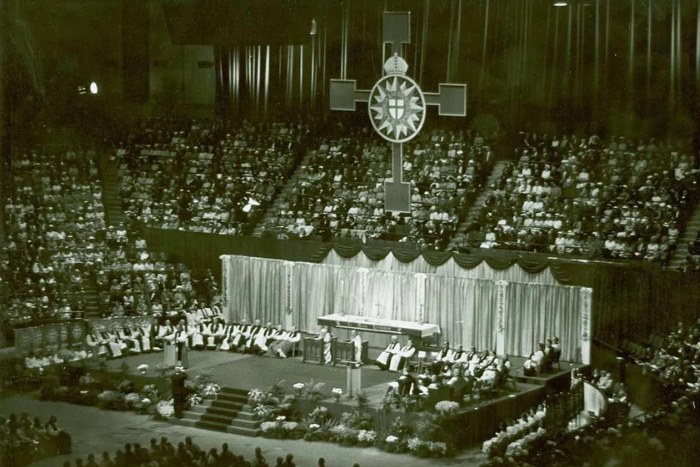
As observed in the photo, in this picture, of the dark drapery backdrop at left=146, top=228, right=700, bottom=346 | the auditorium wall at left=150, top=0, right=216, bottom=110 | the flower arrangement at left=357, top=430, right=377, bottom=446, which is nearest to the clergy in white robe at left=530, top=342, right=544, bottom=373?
the dark drapery backdrop at left=146, top=228, right=700, bottom=346

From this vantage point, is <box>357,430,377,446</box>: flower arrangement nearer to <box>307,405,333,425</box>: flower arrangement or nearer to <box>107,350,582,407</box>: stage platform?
<box>107,350,582,407</box>: stage platform

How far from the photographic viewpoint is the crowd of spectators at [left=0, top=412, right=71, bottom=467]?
19.8 metres

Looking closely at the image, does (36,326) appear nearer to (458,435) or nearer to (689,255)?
(458,435)

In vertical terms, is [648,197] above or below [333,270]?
above

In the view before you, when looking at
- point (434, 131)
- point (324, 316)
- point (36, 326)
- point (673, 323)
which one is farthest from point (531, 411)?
point (36, 326)

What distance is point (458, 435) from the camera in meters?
22.3

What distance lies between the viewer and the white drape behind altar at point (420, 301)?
27.1 metres

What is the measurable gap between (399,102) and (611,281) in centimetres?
1029

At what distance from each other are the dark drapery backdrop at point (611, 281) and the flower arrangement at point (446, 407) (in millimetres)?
5870

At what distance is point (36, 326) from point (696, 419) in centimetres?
1916

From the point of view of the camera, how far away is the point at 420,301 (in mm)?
29297

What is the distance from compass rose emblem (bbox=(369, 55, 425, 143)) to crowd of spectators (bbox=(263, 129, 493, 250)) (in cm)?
1122

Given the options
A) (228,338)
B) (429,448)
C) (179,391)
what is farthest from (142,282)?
(429,448)

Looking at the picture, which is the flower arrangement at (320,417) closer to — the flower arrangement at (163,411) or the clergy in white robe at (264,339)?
the flower arrangement at (163,411)
